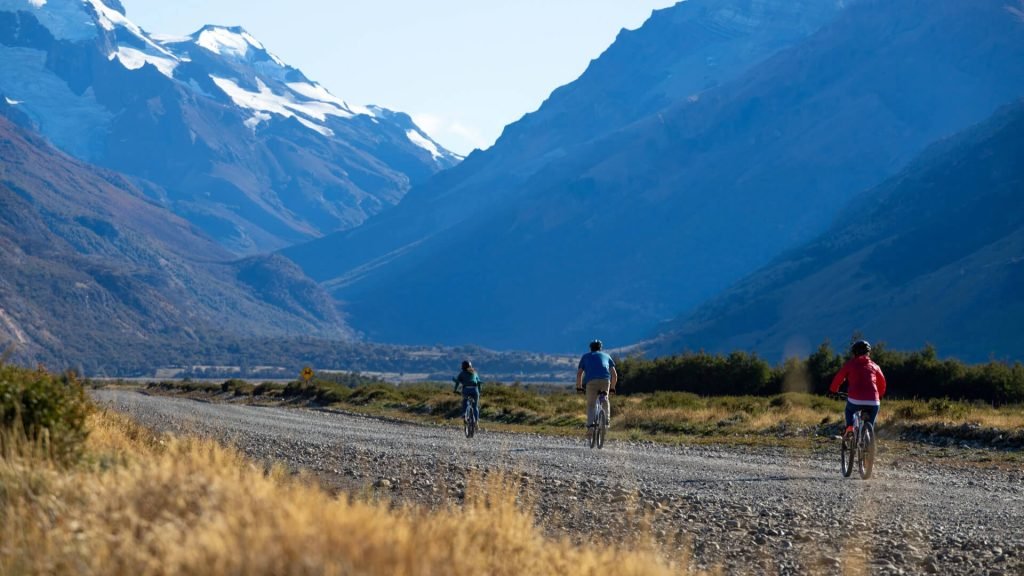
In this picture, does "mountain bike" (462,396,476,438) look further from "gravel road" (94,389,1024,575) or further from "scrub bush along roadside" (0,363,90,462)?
"scrub bush along roadside" (0,363,90,462)

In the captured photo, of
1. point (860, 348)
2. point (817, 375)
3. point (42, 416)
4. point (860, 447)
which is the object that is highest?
point (817, 375)

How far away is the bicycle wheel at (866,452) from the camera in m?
18.2

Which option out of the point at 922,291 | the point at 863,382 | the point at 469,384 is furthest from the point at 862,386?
the point at 922,291

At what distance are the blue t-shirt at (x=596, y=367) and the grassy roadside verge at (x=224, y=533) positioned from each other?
1575 cm

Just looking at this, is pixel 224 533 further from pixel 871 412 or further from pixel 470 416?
pixel 470 416

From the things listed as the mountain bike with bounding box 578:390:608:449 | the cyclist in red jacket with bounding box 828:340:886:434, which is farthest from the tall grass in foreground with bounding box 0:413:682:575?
the mountain bike with bounding box 578:390:608:449

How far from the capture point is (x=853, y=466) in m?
18.6

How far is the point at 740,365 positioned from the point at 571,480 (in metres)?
35.7

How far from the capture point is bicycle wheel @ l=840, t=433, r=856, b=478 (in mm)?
18500

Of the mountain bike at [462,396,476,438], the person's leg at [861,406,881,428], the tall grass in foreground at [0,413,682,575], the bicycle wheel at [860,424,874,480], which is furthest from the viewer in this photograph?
the mountain bike at [462,396,476,438]

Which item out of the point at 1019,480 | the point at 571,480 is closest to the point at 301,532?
the point at 571,480

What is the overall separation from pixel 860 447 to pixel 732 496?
12.6ft

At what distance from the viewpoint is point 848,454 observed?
18672 millimetres

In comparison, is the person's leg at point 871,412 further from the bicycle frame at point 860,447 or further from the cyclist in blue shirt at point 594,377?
the cyclist in blue shirt at point 594,377
